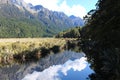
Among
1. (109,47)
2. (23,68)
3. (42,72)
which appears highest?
(109,47)

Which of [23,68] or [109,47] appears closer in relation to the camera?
[109,47]

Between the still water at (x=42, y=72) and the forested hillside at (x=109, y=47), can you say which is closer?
the forested hillside at (x=109, y=47)

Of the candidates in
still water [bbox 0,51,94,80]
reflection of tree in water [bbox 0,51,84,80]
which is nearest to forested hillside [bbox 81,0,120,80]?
still water [bbox 0,51,94,80]

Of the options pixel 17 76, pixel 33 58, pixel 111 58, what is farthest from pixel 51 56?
pixel 111 58

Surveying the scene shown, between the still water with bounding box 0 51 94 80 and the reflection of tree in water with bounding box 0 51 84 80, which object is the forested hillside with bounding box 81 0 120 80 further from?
the reflection of tree in water with bounding box 0 51 84 80

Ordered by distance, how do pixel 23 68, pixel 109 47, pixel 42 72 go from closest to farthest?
pixel 109 47 → pixel 23 68 → pixel 42 72

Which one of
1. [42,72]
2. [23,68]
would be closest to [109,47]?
[23,68]

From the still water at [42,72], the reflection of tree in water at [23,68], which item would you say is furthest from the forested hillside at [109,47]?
the reflection of tree in water at [23,68]

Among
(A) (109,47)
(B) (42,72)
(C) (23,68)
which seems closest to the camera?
(A) (109,47)

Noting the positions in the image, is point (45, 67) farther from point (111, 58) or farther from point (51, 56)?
point (111, 58)

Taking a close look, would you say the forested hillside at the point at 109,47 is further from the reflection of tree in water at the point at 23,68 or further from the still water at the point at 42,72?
the reflection of tree in water at the point at 23,68

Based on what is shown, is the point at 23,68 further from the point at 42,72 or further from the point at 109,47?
the point at 109,47

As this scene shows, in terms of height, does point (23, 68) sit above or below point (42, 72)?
above

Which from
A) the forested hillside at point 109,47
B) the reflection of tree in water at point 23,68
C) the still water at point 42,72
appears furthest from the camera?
the reflection of tree in water at point 23,68
